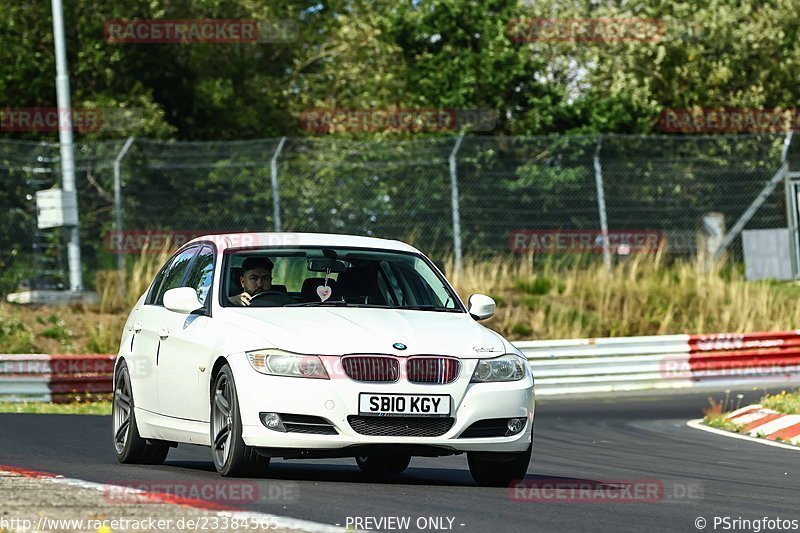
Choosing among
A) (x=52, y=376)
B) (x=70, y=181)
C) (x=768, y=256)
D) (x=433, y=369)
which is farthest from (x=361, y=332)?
(x=768, y=256)

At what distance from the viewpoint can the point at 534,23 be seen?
3697 centimetres

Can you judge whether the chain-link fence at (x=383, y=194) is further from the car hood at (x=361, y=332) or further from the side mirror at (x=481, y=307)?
the car hood at (x=361, y=332)

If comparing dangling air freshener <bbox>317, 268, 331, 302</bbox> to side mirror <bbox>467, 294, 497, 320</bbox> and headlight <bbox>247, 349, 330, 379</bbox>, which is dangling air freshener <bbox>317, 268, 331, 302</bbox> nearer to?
side mirror <bbox>467, 294, 497, 320</bbox>

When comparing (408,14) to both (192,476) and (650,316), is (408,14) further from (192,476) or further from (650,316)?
(192,476)

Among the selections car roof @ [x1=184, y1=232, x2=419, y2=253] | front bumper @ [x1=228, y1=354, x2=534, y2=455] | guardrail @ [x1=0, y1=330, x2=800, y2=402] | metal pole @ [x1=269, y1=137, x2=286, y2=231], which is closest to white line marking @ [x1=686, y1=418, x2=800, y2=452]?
guardrail @ [x1=0, y1=330, x2=800, y2=402]

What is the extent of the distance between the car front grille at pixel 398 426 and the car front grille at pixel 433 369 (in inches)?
9.0

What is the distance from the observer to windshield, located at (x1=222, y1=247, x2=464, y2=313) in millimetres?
10578

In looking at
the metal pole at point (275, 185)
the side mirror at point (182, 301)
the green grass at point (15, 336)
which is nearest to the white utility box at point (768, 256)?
the metal pole at point (275, 185)

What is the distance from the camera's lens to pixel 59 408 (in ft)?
66.1

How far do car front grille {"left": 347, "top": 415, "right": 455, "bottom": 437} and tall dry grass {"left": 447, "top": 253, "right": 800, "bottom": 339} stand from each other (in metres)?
17.4

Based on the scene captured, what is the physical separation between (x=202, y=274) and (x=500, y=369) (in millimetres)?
2384

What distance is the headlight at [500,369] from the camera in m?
9.70

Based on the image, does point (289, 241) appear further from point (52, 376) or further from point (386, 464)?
point (52, 376)

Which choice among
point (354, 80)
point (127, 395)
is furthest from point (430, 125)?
point (127, 395)
